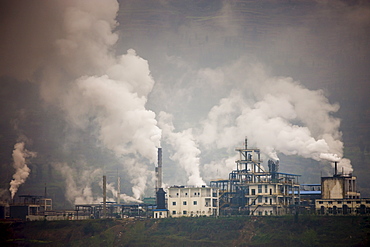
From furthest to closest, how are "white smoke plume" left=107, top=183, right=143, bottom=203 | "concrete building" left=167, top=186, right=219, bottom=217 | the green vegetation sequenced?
1. "white smoke plume" left=107, top=183, right=143, bottom=203
2. "concrete building" left=167, top=186, right=219, bottom=217
3. the green vegetation

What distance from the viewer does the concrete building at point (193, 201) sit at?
126000mm

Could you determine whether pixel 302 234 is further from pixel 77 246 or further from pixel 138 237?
pixel 77 246

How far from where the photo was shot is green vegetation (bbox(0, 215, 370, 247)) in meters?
106

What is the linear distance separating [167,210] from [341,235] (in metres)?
35.3

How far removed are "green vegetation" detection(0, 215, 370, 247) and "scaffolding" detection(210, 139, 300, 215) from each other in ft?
23.9

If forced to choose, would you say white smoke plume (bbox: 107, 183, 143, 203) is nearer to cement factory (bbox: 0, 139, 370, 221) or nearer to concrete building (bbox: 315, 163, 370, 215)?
cement factory (bbox: 0, 139, 370, 221)

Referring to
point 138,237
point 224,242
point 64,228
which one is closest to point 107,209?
point 64,228

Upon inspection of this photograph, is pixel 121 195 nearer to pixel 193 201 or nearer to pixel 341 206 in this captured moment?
pixel 193 201

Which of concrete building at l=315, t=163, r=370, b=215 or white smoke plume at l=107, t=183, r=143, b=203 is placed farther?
white smoke plume at l=107, t=183, r=143, b=203

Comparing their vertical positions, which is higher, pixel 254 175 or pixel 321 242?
pixel 254 175

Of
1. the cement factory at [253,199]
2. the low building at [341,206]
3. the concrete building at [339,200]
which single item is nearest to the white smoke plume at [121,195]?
the cement factory at [253,199]

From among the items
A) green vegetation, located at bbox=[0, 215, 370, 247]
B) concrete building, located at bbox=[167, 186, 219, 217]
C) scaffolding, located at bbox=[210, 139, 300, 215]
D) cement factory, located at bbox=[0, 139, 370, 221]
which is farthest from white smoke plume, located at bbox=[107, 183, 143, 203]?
scaffolding, located at bbox=[210, 139, 300, 215]

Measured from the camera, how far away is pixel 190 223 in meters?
120

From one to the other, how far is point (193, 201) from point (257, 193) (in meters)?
11.9
